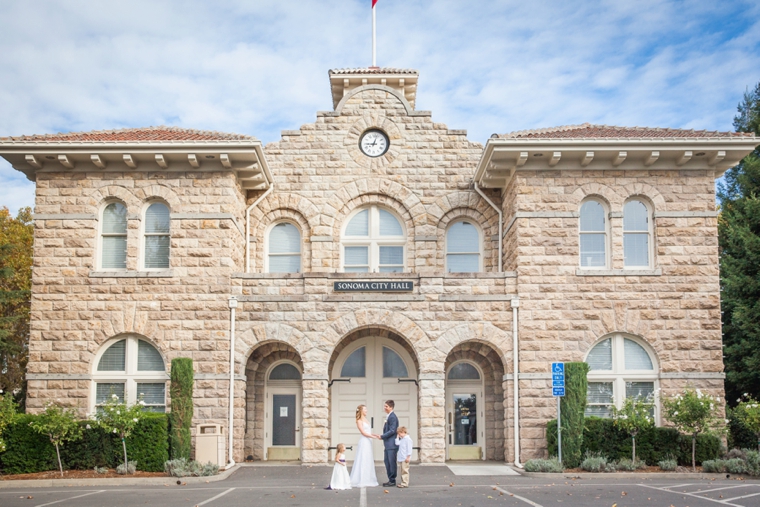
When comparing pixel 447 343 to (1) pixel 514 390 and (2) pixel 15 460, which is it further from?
(2) pixel 15 460

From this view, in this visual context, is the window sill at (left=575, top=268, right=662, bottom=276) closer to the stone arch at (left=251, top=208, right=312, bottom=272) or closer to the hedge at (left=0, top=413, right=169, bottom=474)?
the stone arch at (left=251, top=208, right=312, bottom=272)

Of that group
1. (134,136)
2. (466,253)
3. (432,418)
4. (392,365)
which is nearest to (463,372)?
Result: (392,365)

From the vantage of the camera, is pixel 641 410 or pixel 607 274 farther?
pixel 607 274

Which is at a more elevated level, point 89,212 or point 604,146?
point 604,146

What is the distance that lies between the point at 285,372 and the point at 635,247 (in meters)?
9.72

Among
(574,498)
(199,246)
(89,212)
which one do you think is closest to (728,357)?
(574,498)

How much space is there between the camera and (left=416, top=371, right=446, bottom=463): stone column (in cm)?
1977

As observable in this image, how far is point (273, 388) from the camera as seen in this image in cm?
2192

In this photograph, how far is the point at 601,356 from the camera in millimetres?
20219

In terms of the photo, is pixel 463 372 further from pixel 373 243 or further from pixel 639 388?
pixel 639 388

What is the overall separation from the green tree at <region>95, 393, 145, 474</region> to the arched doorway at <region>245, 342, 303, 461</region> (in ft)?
12.3

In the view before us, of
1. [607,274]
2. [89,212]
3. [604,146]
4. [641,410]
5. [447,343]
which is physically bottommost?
[641,410]

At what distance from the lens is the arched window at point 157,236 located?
20516mm

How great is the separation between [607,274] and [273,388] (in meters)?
9.22
